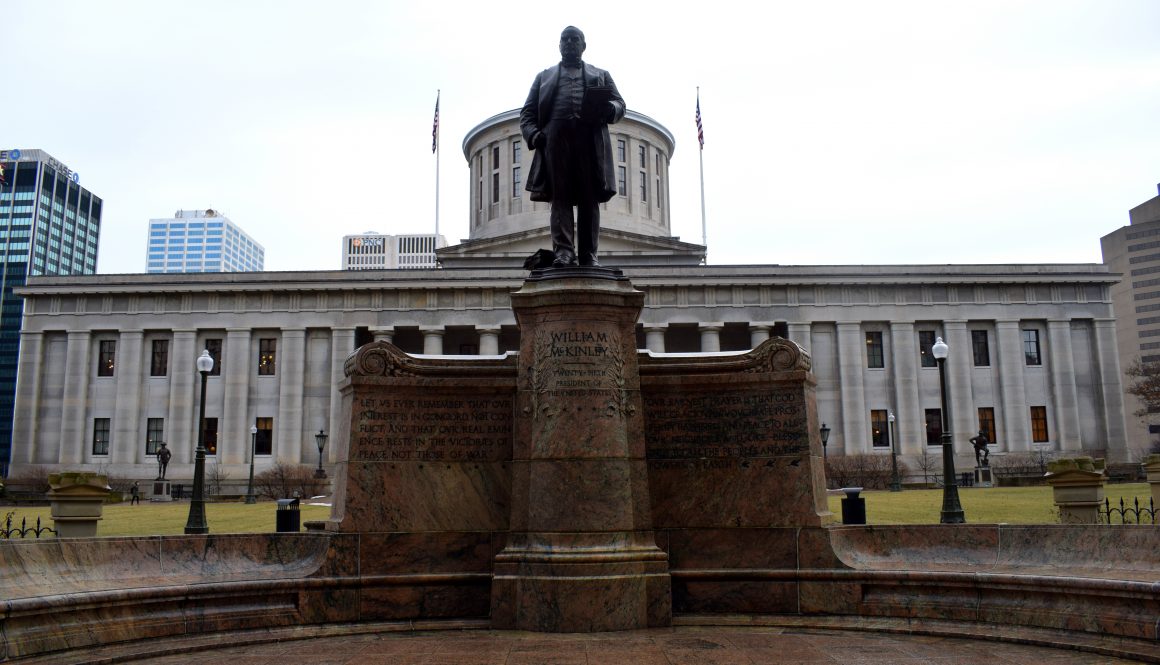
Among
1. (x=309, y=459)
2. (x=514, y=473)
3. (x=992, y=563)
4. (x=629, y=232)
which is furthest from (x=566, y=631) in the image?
(x=629, y=232)

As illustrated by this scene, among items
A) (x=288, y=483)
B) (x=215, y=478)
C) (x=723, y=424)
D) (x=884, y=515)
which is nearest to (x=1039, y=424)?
(x=884, y=515)

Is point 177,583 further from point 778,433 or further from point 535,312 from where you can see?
point 778,433

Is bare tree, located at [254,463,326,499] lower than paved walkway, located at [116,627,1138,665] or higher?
higher

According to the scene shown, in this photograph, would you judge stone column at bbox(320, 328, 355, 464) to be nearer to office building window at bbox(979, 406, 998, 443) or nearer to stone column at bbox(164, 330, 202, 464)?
stone column at bbox(164, 330, 202, 464)

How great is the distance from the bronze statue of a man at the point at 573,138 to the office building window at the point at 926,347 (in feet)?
186

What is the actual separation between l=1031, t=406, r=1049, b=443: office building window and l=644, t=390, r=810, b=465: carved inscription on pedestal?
5911 cm

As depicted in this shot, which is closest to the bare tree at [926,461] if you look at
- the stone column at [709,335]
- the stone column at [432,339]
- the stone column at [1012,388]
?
the stone column at [1012,388]

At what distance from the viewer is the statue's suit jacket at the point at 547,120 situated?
422 inches

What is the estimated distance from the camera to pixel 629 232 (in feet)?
237

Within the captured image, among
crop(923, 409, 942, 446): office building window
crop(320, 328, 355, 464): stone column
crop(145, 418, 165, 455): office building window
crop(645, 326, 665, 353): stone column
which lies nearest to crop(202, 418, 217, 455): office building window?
crop(145, 418, 165, 455): office building window

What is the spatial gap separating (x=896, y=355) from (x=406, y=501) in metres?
56.8

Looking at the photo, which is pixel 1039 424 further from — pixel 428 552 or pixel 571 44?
pixel 428 552

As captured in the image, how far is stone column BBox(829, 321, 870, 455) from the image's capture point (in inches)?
2394

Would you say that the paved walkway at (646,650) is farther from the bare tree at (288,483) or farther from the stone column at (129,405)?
the stone column at (129,405)
